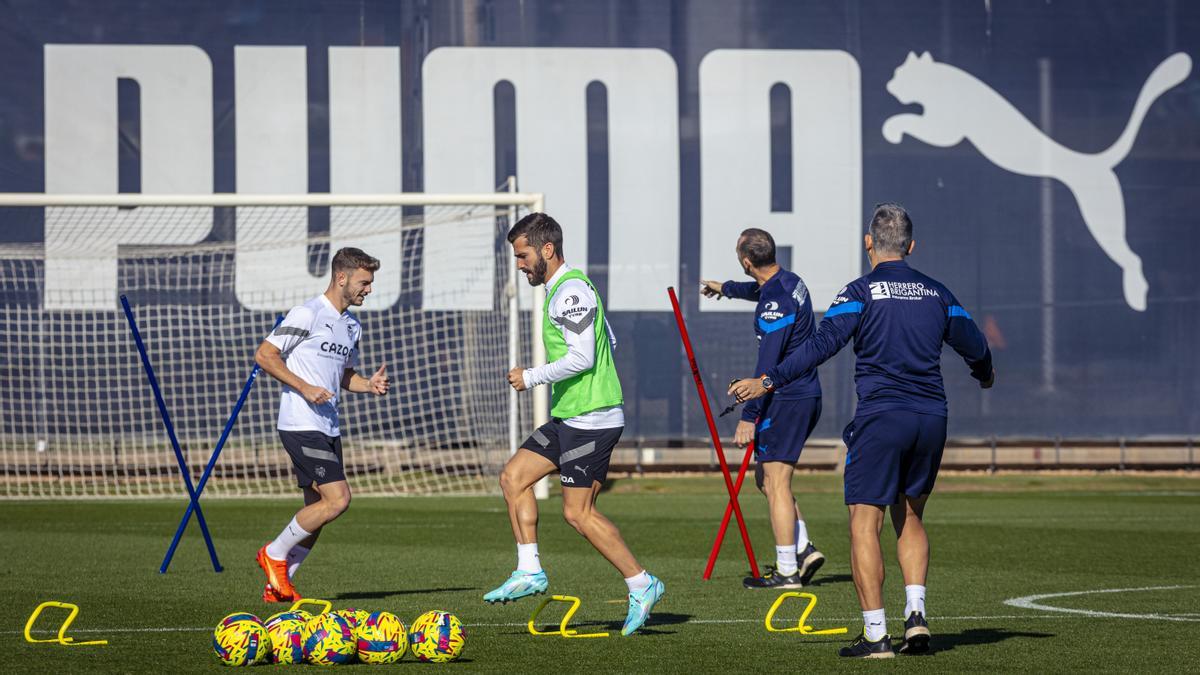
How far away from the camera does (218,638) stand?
6.70m

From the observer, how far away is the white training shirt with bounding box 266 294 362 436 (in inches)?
369

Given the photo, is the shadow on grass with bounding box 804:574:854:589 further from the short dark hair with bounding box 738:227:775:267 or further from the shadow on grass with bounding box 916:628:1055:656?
the shadow on grass with bounding box 916:628:1055:656

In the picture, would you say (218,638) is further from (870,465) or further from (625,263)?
(625,263)

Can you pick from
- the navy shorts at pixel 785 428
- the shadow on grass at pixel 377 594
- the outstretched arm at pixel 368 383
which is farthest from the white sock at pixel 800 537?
the outstretched arm at pixel 368 383

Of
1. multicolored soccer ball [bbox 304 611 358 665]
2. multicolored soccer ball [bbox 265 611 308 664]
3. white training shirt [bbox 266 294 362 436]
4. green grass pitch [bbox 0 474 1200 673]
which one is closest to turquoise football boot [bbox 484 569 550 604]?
green grass pitch [bbox 0 474 1200 673]

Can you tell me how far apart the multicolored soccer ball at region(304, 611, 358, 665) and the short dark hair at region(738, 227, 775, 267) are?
4.14m

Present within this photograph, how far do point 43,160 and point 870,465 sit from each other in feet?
50.1

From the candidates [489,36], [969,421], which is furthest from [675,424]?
[489,36]

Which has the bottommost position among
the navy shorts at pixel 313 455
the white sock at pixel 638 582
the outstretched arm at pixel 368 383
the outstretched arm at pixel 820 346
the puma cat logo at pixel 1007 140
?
the white sock at pixel 638 582

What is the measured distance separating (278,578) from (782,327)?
135 inches

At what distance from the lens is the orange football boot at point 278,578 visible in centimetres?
917

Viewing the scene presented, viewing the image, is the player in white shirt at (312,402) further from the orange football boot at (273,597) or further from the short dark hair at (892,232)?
the short dark hair at (892,232)

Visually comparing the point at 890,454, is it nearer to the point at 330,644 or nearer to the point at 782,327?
the point at 330,644

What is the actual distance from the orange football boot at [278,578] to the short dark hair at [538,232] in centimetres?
264
